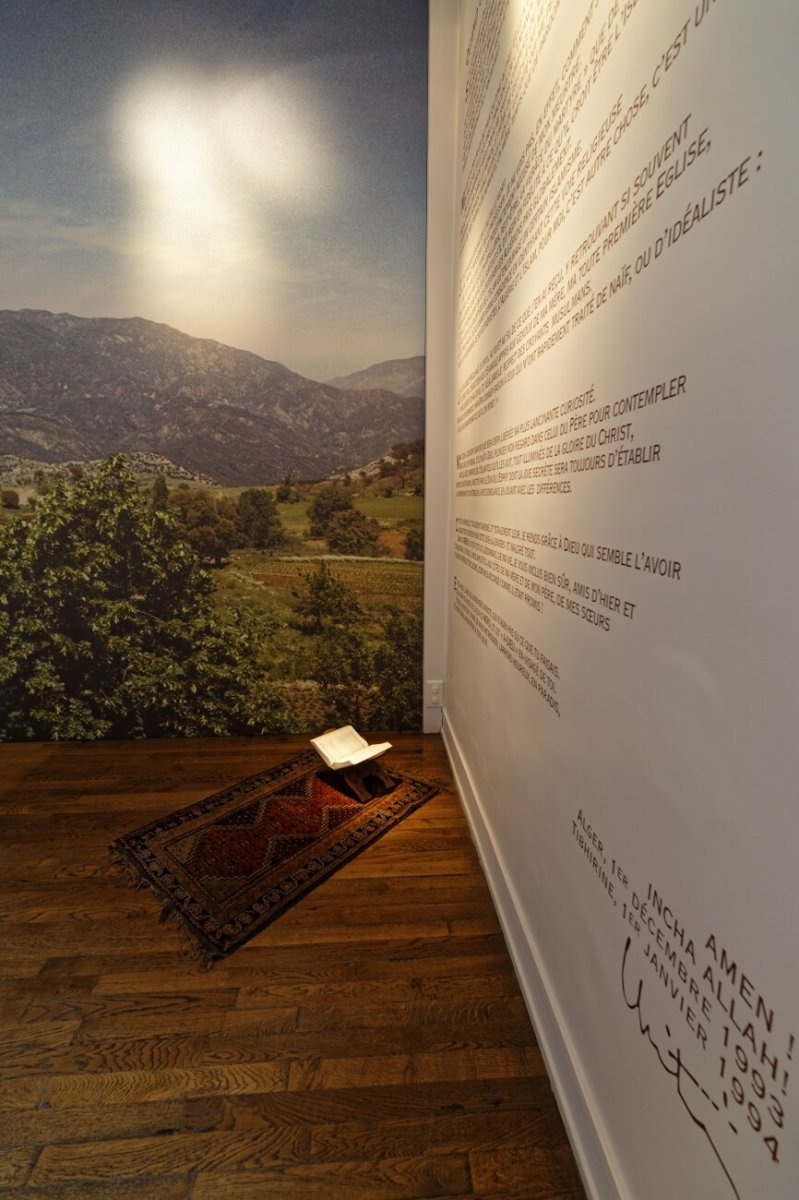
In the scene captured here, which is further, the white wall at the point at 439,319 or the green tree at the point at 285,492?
the green tree at the point at 285,492

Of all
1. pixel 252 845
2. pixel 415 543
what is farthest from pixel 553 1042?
pixel 415 543

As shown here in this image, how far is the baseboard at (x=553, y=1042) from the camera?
1.09m

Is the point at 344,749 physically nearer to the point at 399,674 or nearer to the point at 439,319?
the point at 399,674

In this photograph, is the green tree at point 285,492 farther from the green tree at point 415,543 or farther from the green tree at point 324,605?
the green tree at point 415,543

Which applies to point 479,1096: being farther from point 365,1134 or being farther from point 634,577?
point 634,577

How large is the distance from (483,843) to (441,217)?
9.29 ft

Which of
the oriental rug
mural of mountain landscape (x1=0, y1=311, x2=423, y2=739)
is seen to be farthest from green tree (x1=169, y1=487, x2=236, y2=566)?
the oriental rug

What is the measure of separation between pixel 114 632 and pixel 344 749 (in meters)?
1.43

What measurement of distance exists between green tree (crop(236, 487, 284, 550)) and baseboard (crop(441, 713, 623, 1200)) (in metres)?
1.90

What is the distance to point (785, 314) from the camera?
1.95 ft

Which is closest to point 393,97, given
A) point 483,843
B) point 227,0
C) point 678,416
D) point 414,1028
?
point 227,0

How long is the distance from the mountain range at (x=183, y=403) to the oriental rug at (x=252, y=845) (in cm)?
164
